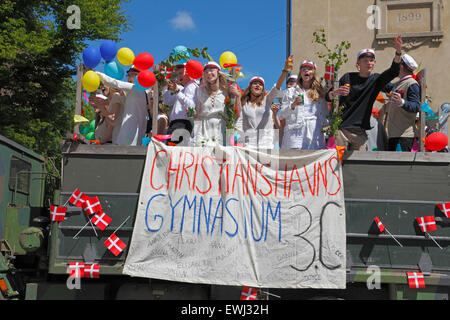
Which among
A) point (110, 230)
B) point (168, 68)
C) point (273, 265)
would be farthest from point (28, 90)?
point (273, 265)

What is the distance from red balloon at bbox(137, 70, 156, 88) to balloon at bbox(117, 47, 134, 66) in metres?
0.72

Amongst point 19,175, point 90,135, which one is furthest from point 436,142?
point 19,175

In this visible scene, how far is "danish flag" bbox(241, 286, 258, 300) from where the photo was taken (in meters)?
5.04

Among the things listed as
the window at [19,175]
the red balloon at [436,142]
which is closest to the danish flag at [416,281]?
the red balloon at [436,142]

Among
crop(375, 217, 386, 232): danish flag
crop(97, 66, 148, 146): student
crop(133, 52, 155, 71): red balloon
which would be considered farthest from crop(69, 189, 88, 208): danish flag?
crop(375, 217, 386, 232): danish flag

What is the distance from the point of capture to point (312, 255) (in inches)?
199

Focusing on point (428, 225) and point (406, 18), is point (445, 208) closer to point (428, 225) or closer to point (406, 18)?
point (428, 225)

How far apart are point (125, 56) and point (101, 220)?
2205 millimetres

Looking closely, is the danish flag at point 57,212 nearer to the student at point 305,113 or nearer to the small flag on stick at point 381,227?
the student at point 305,113

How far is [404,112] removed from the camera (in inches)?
226

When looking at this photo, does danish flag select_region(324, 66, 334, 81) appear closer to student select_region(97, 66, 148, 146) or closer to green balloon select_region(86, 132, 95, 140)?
student select_region(97, 66, 148, 146)

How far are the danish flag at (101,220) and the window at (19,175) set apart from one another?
70.3 inches

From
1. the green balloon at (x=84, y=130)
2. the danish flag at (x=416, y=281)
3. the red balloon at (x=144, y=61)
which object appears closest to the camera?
the danish flag at (x=416, y=281)

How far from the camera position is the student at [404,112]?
5524 millimetres
